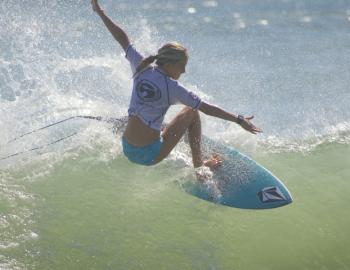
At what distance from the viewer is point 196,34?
477 inches

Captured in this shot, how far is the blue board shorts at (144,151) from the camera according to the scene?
4965 millimetres

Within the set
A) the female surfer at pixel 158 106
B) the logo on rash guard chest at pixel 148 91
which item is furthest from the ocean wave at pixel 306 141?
the logo on rash guard chest at pixel 148 91

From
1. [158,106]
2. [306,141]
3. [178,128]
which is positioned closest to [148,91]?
[158,106]

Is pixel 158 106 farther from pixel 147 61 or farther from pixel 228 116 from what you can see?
pixel 228 116

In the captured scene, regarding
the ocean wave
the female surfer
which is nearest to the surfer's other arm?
the female surfer

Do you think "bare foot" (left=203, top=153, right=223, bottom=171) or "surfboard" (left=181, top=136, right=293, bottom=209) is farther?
"bare foot" (left=203, top=153, right=223, bottom=171)

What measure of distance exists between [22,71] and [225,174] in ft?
15.5

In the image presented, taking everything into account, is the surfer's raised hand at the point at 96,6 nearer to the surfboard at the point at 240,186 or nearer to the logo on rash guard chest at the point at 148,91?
the logo on rash guard chest at the point at 148,91

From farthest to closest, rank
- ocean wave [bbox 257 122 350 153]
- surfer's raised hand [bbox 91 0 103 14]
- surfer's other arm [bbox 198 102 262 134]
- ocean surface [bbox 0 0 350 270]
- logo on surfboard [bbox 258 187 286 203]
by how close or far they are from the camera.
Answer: ocean wave [bbox 257 122 350 153] < logo on surfboard [bbox 258 187 286 203] < surfer's raised hand [bbox 91 0 103 14] < ocean surface [bbox 0 0 350 270] < surfer's other arm [bbox 198 102 262 134]

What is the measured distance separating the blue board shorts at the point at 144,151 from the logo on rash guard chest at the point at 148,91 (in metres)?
0.53

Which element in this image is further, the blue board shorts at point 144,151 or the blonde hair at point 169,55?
the blue board shorts at point 144,151

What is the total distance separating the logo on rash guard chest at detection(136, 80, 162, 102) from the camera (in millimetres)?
4531

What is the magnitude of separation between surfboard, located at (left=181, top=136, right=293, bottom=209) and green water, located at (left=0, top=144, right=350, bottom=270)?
11 cm

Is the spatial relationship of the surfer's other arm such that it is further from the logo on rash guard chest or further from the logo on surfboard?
the logo on surfboard
